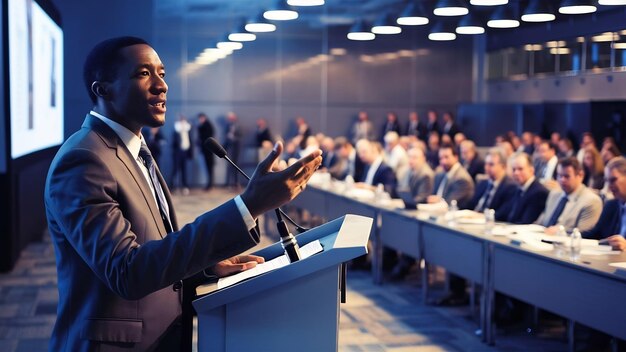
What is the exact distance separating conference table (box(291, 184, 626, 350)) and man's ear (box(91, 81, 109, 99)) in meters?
3.45

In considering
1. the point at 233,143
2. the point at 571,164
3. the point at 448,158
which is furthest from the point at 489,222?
the point at 233,143

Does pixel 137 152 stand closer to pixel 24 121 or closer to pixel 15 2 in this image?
pixel 15 2

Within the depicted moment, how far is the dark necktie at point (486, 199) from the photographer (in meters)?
7.86

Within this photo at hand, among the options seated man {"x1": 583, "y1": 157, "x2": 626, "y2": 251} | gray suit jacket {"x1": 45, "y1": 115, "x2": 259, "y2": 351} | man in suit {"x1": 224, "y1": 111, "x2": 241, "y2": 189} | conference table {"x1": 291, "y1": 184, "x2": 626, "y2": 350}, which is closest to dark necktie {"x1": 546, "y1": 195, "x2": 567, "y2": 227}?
seated man {"x1": 583, "y1": 157, "x2": 626, "y2": 251}

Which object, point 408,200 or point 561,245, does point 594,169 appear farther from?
point 561,245

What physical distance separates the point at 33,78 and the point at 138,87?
8.25 m

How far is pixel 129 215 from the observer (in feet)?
5.61

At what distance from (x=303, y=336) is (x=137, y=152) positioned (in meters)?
0.57

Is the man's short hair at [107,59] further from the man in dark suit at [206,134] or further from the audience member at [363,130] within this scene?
the audience member at [363,130]

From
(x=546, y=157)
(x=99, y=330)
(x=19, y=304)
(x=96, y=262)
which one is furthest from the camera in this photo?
(x=546, y=157)

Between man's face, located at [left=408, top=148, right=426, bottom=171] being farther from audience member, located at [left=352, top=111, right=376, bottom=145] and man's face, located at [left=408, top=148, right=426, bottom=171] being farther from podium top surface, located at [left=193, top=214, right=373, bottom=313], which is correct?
audience member, located at [left=352, top=111, right=376, bottom=145]

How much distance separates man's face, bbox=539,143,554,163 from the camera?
1167 cm

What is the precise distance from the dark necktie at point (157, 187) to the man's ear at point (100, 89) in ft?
0.59

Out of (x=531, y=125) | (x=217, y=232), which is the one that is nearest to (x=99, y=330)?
(x=217, y=232)
